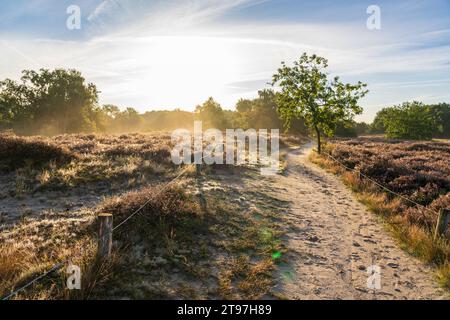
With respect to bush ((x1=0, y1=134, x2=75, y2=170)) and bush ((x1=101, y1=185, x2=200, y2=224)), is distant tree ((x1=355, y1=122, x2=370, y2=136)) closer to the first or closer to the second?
bush ((x1=0, y1=134, x2=75, y2=170))

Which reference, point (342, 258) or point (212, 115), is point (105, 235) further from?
point (212, 115)

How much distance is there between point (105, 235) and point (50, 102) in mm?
62511

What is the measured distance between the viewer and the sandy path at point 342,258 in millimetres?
5824

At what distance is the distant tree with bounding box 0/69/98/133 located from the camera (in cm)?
5547

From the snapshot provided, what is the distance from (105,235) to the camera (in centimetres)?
534

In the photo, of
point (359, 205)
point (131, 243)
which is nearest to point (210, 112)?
point (359, 205)

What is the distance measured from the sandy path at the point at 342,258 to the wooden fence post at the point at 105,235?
343 centimetres

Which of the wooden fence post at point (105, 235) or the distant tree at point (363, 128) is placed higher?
the distant tree at point (363, 128)

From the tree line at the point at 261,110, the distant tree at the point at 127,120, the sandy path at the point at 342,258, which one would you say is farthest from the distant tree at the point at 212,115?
the sandy path at the point at 342,258

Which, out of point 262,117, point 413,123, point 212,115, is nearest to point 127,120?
point 212,115

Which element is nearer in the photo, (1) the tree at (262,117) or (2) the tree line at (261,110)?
(2) the tree line at (261,110)

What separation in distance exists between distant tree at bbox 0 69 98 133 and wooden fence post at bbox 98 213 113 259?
60.6m

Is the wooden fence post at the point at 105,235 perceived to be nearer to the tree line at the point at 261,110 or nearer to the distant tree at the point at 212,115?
the tree line at the point at 261,110

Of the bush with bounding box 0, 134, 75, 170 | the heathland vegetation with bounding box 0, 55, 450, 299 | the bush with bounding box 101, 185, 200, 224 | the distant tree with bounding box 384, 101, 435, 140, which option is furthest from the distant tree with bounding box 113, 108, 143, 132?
the bush with bounding box 101, 185, 200, 224
